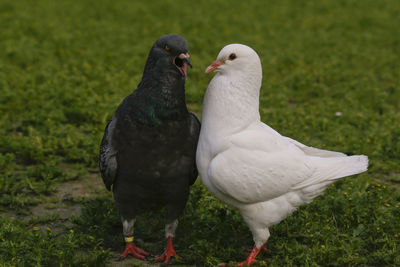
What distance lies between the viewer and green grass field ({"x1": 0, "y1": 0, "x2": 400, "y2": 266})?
3986mm

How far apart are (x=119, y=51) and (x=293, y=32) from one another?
169 inches

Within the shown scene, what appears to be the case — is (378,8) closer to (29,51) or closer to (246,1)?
(246,1)

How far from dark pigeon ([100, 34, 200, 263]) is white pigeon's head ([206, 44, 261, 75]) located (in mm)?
238

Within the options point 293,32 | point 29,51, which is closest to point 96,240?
point 29,51

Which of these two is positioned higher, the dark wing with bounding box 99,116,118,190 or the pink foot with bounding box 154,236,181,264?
the dark wing with bounding box 99,116,118,190

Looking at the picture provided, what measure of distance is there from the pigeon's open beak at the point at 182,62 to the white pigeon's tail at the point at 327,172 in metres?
1.16

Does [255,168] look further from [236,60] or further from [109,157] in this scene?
[109,157]

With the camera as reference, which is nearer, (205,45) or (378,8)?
(205,45)

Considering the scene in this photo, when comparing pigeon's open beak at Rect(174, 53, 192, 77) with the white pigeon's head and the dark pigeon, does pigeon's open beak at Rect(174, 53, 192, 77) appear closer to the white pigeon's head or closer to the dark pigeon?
the dark pigeon

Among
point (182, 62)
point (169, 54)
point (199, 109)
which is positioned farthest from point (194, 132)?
point (199, 109)

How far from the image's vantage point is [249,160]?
3.49 meters

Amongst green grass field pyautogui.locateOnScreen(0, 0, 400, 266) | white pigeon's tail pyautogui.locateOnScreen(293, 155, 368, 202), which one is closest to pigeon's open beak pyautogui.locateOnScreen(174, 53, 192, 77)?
white pigeon's tail pyautogui.locateOnScreen(293, 155, 368, 202)

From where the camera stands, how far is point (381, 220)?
4.14 meters

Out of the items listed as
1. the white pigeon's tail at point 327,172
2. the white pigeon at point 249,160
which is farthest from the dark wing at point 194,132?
the white pigeon's tail at point 327,172
